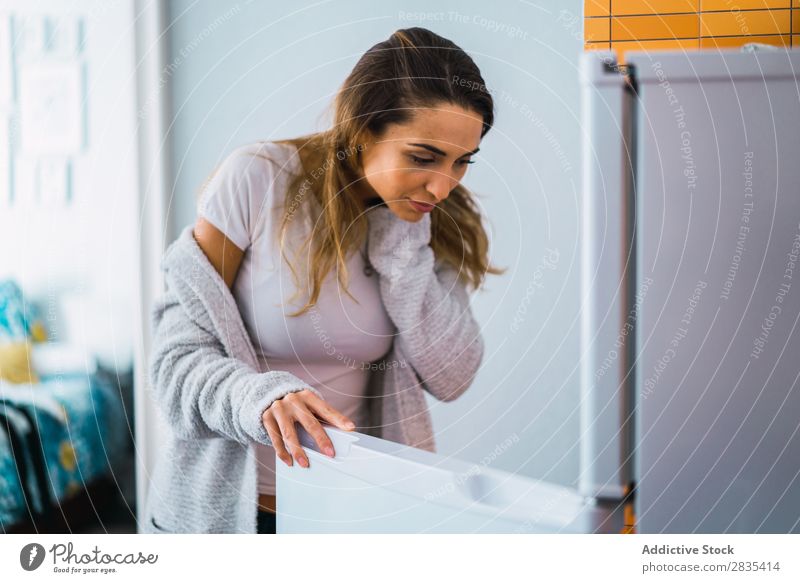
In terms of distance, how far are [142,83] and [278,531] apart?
0.50 meters

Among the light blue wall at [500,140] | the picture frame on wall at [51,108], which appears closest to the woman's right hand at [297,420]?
the light blue wall at [500,140]

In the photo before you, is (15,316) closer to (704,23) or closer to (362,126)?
(362,126)

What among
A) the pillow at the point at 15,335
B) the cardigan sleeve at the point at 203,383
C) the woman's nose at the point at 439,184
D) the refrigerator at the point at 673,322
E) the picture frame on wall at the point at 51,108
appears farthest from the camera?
the pillow at the point at 15,335

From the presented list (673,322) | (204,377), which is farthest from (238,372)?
(673,322)

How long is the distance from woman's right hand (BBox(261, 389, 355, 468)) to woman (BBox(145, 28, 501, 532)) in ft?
0.29

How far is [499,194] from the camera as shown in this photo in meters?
0.72

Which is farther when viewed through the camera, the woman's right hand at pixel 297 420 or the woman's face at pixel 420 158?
the woman's face at pixel 420 158

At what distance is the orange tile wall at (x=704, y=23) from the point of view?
22.6 inches

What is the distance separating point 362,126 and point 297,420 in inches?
10.7

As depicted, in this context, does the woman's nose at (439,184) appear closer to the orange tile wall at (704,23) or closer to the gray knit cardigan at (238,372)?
the gray knit cardigan at (238,372)

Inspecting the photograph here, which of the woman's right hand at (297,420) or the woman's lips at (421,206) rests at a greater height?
the woman's lips at (421,206)

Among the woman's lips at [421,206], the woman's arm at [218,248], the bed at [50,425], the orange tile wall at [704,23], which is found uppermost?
the orange tile wall at [704,23]

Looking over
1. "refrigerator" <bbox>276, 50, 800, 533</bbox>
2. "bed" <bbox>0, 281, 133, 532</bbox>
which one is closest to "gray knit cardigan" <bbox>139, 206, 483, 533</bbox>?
"refrigerator" <bbox>276, 50, 800, 533</bbox>

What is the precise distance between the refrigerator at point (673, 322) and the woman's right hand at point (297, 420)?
3 centimetres
